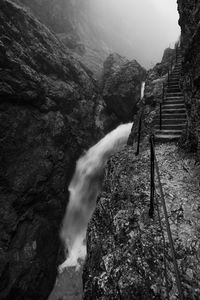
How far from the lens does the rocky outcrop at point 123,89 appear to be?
23.5 meters

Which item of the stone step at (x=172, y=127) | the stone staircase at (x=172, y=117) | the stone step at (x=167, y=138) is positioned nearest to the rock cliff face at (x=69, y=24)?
the stone staircase at (x=172, y=117)

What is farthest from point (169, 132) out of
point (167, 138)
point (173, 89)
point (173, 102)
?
point (173, 89)

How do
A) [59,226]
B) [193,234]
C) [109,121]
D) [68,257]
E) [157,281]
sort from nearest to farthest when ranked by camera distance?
[157,281] < [193,234] < [68,257] < [59,226] < [109,121]

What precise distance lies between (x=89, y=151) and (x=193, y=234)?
1675cm

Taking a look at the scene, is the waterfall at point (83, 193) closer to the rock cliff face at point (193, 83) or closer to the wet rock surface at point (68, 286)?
the wet rock surface at point (68, 286)

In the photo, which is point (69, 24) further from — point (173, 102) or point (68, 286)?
point (68, 286)

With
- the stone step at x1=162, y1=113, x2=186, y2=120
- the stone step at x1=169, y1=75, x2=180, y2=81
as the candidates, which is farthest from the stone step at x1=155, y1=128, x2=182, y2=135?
the stone step at x1=169, y1=75, x2=180, y2=81

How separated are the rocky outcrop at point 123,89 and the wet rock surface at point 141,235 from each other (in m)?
15.7

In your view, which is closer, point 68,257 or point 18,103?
point 68,257

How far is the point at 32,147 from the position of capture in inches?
646

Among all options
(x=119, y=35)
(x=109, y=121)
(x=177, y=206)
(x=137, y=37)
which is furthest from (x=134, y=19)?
(x=177, y=206)

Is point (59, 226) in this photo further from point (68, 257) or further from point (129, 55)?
point (129, 55)

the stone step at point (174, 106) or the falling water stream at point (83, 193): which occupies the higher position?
the stone step at point (174, 106)

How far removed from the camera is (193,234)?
500 centimetres
